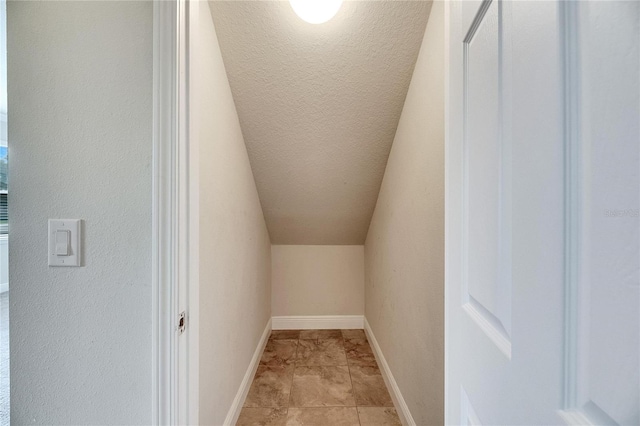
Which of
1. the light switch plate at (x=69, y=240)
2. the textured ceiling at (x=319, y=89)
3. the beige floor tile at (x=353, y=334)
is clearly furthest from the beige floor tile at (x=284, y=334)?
the light switch plate at (x=69, y=240)

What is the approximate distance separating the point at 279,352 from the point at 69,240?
6.60 feet

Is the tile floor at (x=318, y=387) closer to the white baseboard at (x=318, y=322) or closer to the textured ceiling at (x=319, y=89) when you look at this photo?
the white baseboard at (x=318, y=322)

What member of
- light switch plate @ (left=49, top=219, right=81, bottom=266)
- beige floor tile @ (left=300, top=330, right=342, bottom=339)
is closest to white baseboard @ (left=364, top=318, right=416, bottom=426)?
beige floor tile @ (left=300, top=330, right=342, bottom=339)

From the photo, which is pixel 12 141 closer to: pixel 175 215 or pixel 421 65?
pixel 175 215

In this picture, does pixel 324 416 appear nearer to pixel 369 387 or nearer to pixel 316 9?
pixel 369 387

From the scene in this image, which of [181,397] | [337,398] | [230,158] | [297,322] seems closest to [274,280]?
[297,322]

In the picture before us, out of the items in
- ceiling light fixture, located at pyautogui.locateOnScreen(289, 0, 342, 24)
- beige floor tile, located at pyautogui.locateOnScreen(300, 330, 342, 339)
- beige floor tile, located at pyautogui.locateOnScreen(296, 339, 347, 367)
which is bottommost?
beige floor tile, located at pyautogui.locateOnScreen(300, 330, 342, 339)

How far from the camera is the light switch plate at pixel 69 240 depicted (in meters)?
0.72

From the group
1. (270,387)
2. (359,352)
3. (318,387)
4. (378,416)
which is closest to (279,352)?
(270,387)

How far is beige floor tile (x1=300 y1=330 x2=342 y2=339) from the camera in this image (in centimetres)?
263

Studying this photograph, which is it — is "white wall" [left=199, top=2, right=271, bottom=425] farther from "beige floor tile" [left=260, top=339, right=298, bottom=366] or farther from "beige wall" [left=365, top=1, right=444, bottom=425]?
"beige wall" [left=365, top=1, right=444, bottom=425]

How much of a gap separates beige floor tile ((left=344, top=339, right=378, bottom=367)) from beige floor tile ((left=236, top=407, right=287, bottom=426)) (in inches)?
28.6

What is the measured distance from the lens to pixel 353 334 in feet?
8.87

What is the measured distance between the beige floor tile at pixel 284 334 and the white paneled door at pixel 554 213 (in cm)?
231
